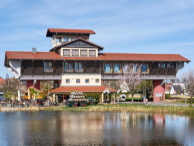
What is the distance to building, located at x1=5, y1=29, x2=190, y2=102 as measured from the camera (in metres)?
63.1

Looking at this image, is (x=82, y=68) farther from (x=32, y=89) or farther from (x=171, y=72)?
(x=171, y=72)

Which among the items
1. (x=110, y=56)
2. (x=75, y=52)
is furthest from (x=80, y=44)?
(x=110, y=56)

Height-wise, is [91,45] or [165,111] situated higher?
[91,45]

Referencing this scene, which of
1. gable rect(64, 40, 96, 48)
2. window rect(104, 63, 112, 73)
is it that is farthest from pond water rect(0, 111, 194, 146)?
window rect(104, 63, 112, 73)

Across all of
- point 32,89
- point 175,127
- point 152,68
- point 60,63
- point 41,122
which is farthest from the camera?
point 152,68

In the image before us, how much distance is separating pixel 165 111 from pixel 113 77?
2332 centimetres

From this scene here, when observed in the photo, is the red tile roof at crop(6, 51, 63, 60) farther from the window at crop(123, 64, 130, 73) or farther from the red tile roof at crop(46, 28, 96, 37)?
the window at crop(123, 64, 130, 73)

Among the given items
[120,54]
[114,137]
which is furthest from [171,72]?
[114,137]

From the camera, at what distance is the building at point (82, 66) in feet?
207

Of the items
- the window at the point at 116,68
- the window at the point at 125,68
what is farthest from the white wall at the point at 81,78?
the window at the point at 125,68

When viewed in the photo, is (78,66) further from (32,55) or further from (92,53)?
(32,55)

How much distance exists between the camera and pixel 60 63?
6488 centimetres

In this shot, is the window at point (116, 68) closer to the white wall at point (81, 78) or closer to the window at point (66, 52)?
the white wall at point (81, 78)

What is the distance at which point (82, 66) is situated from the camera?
66188mm
